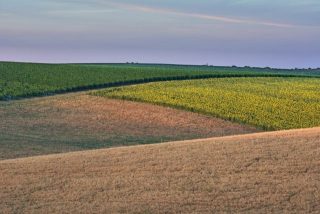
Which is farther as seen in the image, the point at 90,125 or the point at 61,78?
the point at 61,78

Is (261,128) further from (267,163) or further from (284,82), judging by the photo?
(284,82)

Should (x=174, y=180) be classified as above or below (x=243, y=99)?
above

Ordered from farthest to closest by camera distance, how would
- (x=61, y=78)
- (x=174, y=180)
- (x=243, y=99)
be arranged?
(x=61, y=78) < (x=243, y=99) < (x=174, y=180)

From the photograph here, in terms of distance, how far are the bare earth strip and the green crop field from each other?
15931 mm

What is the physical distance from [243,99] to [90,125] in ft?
37.3

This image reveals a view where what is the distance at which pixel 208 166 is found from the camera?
49.1ft

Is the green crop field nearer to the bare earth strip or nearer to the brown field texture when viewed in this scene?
the brown field texture

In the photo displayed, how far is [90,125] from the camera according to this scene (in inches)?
1262

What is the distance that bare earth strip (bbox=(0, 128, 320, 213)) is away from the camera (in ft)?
40.7

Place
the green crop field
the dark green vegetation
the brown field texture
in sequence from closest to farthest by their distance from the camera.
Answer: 1. the brown field texture
2. the green crop field
3. the dark green vegetation

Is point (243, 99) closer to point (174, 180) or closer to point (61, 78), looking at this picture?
point (61, 78)

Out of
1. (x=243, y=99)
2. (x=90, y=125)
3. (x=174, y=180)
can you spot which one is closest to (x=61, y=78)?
(x=243, y=99)

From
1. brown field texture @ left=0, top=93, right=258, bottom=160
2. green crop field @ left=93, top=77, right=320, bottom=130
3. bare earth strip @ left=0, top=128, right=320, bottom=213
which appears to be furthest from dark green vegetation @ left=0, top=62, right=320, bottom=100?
bare earth strip @ left=0, top=128, right=320, bottom=213

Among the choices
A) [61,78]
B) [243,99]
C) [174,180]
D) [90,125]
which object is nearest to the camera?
[174,180]
